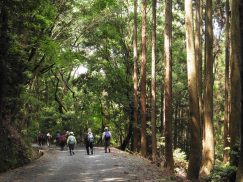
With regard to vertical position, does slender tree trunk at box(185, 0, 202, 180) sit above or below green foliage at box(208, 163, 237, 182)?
above

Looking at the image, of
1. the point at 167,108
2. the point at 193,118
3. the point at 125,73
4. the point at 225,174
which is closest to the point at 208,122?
the point at 193,118

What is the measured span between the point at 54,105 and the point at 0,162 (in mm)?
33998

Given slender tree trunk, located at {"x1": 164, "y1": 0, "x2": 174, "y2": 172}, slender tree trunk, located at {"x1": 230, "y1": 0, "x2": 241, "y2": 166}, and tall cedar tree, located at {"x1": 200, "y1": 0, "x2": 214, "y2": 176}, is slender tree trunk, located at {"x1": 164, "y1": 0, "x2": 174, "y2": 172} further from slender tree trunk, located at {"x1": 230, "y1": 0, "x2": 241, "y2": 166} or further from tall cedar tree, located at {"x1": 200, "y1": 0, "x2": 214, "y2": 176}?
slender tree trunk, located at {"x1": 230, "y1": 0, "x2": 241, "y2": 166}

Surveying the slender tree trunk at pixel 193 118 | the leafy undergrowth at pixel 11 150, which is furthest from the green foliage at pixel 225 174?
the leafy undergrowth at pixel 11 150

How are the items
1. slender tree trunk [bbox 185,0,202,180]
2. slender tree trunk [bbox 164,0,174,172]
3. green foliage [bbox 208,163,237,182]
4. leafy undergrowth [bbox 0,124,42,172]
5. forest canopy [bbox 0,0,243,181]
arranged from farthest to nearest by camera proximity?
1. slender tree trunk [bbox 164,0,174,172]
2. leafy undergrowth [bbox 0,124,42,172]
3. forest canopy [bbox 0,0,243,181]
4. slender tree trunk [bbox 185,0,202,180]
5. green foliage [bbox 208,163,237,182]

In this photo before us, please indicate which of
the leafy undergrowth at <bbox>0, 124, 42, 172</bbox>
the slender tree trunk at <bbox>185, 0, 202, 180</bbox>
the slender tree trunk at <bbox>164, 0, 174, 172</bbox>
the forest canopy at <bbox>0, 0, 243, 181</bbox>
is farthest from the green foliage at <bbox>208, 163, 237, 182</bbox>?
the leafy undergrowth at <bbox>0, 124, 42, 172</bbox>

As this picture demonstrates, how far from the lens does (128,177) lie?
14430 millimetres

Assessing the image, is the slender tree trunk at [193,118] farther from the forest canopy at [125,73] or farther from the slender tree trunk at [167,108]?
the slender tree trunk at [167,108]

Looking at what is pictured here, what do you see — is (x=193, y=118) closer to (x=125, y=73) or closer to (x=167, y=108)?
(x=167, y=108)

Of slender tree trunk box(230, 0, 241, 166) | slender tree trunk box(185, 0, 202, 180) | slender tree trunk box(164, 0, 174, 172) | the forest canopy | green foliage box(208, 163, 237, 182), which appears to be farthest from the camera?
slender tree trunk box(164, 0, 174, 172)

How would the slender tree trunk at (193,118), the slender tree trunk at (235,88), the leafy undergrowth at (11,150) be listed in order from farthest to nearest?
the leafy undergrowth at (11,150), the slender tree trunk at (193,118), the slender tree trunk at (235,88)

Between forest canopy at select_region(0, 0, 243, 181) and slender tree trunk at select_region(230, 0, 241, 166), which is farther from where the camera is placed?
forest canopy at select_region(0, 0, 243, 181)

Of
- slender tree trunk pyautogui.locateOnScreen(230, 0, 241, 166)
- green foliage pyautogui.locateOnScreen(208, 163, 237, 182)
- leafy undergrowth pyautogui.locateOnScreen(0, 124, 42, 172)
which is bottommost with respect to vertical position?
green foliage pyautogui.locateOnScreen(208, 163, 237, 182)

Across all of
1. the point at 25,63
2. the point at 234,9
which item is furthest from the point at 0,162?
the point at 234,9
